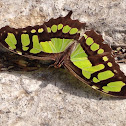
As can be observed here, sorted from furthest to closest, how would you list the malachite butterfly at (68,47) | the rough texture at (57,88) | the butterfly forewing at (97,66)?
the malachite butterfly at (68,47) → the butterfly forewing at (97,66) → the rough texture at (57,88)

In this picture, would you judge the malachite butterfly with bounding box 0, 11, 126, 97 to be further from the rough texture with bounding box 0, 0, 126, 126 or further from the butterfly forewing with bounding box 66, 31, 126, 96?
the rough texture with bounding box 0, 0, 126, 126

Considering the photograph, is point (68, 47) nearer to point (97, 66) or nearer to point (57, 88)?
point (97, 66)

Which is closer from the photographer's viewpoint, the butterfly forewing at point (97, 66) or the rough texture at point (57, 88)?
the rough texture at point (57, 88)

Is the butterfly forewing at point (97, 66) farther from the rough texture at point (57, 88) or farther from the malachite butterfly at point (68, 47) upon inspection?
the rough texture at point (57, 88)

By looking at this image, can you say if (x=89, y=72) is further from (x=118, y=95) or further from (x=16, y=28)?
(x=16, y=28)

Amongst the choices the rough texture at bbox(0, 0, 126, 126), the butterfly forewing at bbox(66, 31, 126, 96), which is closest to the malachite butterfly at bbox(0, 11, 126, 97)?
the butterfly forewing at bbox(66, 31, 126, 96)

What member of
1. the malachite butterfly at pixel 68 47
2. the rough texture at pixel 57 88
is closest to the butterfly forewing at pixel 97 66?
the malachite butterfly at pixel 68 47
